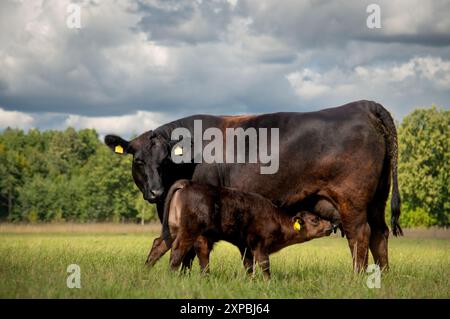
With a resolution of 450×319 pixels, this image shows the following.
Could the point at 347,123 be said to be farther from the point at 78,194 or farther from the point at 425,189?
the point at 78,194

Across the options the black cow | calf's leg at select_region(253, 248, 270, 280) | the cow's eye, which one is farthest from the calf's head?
the cow's eye

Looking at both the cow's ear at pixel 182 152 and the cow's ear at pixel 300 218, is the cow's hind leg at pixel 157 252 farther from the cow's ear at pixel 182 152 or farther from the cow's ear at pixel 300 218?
the cow's ear at pixel 300 218

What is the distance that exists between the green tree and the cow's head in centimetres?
4860

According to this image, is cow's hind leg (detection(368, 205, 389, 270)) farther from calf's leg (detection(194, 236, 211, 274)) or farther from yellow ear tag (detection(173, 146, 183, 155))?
yellow ear tag (detection(173, 146, 183, 155))

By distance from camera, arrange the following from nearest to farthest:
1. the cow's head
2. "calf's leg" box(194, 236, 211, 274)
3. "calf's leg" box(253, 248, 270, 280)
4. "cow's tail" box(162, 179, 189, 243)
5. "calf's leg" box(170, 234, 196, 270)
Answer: "calf's leg" box(170, 234, 196, 270) < "cow's tail" box(162, 179, 189, 243) < "calf's leg" box(253, 248, 270, 280) < "calf's leg" box(194, 236, 211, 274) < the cow's head

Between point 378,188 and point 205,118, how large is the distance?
3.44 m

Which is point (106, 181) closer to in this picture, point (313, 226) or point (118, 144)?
point (118, 144)

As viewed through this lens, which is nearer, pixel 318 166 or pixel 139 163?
pixel 318 166

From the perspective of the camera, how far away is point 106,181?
232 feet

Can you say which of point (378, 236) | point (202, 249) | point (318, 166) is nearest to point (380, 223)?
point (378, 236)

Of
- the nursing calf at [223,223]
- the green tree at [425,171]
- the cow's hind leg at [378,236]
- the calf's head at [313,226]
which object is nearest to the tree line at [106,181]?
the green tree at [425,171]

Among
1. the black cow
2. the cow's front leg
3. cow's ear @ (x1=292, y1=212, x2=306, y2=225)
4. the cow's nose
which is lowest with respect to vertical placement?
the cow's front leg

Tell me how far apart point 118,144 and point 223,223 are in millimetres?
2823

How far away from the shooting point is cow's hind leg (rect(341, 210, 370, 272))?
34.4 ft
